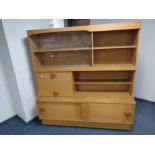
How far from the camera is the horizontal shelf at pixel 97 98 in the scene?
6.26 ft

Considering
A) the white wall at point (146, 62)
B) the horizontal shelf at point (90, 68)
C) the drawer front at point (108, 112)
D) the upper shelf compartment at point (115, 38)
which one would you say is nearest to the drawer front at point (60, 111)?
the drawer front at point (108, 112)

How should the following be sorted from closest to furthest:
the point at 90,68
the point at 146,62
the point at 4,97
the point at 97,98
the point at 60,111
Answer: the point at 90,68 < the point at 97,98 < the point at 60,111 < the point at 4,97 < the point at 146,62

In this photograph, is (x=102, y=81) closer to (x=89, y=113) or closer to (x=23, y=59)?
(x=89, y=113)

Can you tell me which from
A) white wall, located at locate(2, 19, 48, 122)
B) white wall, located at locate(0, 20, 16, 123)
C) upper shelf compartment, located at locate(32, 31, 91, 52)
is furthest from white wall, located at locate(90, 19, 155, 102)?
white wall, located at locate(0, 20, 16, 123)

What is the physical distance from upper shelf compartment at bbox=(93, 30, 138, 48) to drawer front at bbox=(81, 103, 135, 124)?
33.8 inches

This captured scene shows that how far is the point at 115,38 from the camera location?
1.89 metres

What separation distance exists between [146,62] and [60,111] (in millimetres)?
1779

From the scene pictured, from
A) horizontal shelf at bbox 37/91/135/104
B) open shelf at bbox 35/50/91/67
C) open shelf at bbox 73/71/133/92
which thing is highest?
open shelf at bbox 35/50/91/67

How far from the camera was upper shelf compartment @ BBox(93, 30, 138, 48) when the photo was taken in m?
1.84

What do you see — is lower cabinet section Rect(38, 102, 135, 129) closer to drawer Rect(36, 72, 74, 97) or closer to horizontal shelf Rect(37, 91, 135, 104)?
horizontal shelf Rect(37, 91, 135, 104)

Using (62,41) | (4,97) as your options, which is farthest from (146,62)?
(4,97)

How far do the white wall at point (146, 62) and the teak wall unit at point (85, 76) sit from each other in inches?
25.7

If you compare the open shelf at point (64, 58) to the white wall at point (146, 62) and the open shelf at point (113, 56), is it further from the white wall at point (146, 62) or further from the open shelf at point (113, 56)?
the white wall at point (146, 62)

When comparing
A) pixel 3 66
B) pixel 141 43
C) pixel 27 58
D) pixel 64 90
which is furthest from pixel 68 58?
pixel 141 43
